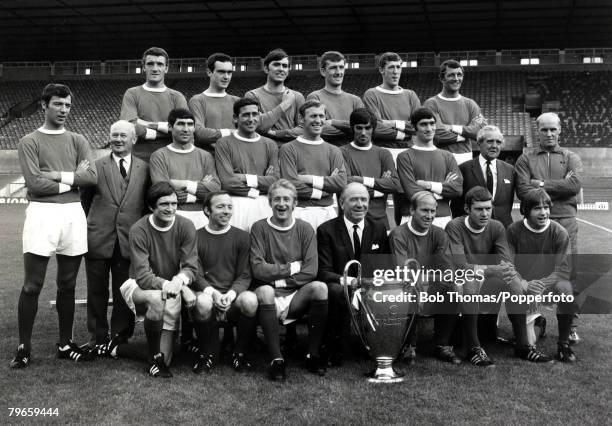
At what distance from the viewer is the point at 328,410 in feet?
11.3

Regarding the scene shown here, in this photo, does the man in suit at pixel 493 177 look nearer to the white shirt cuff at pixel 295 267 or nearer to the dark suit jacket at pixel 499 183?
the dark suit jacket at pixel 499 183

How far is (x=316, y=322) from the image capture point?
428cm

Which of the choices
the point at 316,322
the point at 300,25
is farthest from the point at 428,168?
the point at 300,25

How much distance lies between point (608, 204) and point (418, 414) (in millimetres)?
18687

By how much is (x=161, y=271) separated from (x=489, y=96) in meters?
22.6

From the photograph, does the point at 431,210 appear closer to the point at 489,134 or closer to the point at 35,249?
the point at 489,134

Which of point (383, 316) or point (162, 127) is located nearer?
point (383, 316)

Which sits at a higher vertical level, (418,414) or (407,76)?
(407,76)

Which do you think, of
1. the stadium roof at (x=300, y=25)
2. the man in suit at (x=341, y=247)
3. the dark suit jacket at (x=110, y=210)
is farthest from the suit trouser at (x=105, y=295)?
the stadium roof at (x=300, y=25)

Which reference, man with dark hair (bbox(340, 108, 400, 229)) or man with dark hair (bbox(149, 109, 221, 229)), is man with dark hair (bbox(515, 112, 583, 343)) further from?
man with dark hair (bbox(149, 109, 221, 229))

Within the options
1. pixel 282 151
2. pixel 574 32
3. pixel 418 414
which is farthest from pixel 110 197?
pixel 574 32

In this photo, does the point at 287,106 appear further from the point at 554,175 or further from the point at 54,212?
the point at 554,175

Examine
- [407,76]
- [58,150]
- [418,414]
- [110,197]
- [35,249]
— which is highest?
[407,76]

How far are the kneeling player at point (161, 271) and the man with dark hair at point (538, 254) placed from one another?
241 centimetres
